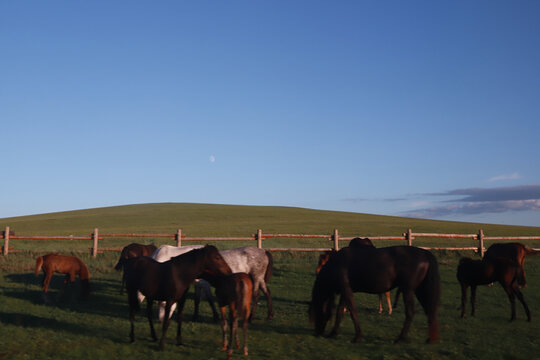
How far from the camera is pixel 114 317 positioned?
11.1 meters

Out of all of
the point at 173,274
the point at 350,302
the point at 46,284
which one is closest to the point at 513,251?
the point at 350,302

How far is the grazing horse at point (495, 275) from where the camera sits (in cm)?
1073

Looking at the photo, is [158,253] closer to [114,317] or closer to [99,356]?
[114,317]

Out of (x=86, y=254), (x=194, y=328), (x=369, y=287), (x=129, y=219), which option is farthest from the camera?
(x=129, y=219)

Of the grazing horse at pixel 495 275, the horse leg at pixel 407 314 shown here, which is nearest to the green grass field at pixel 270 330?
the horse leg at pixel 407 314

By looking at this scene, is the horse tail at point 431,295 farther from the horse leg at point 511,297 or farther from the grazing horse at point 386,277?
the horse leg at point 511,297

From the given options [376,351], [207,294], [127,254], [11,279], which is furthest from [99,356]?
[11,279]

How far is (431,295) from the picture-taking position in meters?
8.40

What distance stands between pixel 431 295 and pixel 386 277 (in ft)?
2.73

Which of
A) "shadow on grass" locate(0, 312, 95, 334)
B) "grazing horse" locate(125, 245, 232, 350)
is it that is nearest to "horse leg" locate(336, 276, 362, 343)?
"grazing horse" locate(125, 245, 232, 350)

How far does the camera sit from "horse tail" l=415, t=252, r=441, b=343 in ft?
27.3

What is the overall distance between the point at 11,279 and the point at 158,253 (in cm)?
719

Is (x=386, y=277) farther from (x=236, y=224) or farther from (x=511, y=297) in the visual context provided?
(x=236, y=224)

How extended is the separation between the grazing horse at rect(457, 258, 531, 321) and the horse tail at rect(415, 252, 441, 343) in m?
2.92
